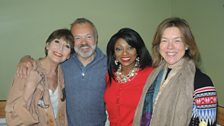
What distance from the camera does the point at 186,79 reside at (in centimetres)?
134

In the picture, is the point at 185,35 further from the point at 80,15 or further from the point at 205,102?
the point at 80,15

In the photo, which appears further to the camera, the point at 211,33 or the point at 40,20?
the point at 40,20

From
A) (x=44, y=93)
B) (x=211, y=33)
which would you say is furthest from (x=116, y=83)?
(x=211, y=33)

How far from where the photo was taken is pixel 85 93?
194cm

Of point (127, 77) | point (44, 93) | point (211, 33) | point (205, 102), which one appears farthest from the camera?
point (211, 33)

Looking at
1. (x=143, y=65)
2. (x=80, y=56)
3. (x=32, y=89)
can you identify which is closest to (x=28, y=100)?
(x=32, y=89)

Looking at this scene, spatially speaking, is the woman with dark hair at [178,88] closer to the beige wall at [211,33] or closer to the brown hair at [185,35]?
the brown hair at [185,35]

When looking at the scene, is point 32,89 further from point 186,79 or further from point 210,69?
point 210,69

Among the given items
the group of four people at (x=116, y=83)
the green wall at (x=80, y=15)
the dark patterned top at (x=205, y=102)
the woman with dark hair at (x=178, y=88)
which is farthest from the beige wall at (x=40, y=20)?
the dark patterned top at (x=205, y=102)

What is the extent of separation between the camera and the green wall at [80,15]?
7.30 ft

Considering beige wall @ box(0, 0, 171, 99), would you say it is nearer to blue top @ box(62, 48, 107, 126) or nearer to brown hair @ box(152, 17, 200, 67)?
blue top @ box(62, 48, 107, 126)

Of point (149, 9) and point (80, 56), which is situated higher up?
point (149, 9)

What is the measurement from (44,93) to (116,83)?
62 cm

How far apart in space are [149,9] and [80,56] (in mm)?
1362
